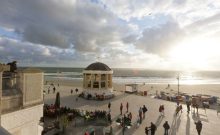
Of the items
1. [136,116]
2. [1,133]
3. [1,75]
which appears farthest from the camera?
[136,116]

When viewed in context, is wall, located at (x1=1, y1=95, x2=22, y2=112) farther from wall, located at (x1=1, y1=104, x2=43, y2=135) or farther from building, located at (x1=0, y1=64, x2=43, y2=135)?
wall, located at (x1=1, y1=104, x2=43, y2=135)

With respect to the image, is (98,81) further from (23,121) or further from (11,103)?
(11,103)

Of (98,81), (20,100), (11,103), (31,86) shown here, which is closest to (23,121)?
(20,100)

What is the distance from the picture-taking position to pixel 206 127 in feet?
65.9

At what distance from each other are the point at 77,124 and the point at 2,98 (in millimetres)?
13485

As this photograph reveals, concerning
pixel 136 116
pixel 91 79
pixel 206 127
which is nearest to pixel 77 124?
pixel 136 116

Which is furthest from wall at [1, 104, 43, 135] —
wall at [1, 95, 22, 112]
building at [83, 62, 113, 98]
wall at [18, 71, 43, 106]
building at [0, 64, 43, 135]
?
building at [83, 62, 113, 98]

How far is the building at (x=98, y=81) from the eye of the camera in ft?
112

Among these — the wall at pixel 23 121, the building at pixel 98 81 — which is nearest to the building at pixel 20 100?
the wall at pixel 23 121

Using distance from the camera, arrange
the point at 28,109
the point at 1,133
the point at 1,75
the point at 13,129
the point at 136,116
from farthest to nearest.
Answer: the point at 136,116 → the point at 28,109 → the point at 13,129 → the point at 1,75 → the point at 1,133

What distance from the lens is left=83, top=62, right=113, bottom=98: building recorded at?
34125 mm

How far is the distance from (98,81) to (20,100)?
1091 inches

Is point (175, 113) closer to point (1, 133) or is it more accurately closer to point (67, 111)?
point (67, 111)

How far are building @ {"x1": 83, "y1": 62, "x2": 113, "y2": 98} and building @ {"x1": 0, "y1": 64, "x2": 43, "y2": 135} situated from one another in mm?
26652
